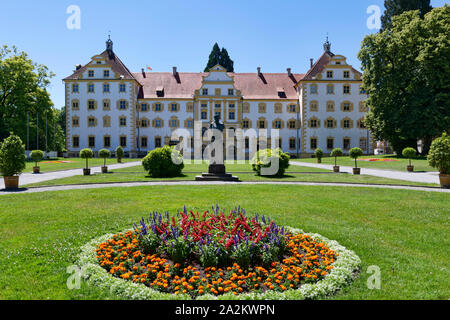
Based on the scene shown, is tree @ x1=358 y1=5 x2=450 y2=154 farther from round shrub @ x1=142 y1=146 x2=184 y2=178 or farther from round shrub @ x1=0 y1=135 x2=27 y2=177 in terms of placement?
round shrub @ x1=0 y1=135 x2=27 y2=177

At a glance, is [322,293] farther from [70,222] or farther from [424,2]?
[424,2]

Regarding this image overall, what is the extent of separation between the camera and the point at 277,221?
7.98 metres

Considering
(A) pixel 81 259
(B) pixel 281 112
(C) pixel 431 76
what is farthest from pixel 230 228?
(B) pixel 281 112

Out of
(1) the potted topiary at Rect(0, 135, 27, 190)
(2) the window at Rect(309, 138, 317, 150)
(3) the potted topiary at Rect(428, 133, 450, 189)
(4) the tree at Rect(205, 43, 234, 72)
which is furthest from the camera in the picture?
(4) the tree at Rect(205, 43, 234, 72)

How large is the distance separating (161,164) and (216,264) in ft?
53.2

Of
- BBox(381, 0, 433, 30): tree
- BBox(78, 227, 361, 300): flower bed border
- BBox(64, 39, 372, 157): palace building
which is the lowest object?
BBox(78, 227, 361, 300): flower bed border

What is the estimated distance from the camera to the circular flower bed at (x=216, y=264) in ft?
14.0

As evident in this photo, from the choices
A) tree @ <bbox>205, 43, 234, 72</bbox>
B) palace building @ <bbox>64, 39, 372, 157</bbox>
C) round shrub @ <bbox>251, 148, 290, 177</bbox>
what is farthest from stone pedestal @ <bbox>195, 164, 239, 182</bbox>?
tree @ <bbox>205, 43, 234, 72</bbox>

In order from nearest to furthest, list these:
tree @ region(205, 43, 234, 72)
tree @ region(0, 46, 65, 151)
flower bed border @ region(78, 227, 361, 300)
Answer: flower bed border @ region(78, 227, 361, 300), tree @ region(0, 46, 65, 151), tree @ region(205, 43, 234, 72)

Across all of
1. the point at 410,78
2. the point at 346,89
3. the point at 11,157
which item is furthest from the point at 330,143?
the point at 11,157

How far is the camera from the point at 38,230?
722cm

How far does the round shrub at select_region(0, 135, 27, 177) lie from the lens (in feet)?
48.5

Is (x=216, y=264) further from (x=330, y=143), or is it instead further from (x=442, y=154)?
(x=330, y=143)
